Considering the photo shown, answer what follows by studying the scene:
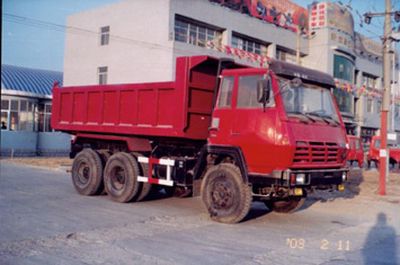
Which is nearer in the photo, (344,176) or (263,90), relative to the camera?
(263,90)

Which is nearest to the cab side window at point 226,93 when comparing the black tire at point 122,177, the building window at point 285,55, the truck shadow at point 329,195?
the black tire at point 122,177

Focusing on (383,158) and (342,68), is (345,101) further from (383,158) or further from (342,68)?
(383,158)

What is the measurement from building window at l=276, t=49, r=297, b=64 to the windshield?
106 ft

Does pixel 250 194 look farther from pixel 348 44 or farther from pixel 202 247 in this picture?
pixel 348 44

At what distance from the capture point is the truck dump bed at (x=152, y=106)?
10195 millimetres

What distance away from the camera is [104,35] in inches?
1407

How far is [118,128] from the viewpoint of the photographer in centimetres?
1170

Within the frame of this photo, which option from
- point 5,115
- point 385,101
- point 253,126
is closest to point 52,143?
point 5,115

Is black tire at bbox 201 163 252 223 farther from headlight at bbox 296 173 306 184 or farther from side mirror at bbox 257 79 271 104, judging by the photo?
side mirror at bbox 257 79 271 104

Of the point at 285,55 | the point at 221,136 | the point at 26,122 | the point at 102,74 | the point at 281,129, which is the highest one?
the point at 285,55

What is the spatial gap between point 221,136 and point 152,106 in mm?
2136

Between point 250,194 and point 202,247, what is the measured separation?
6.65 ft

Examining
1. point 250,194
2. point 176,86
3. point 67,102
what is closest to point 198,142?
point 176,86

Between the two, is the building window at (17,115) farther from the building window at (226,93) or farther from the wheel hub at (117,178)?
the building window at (226,93)
